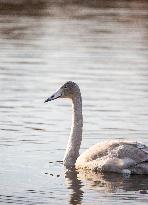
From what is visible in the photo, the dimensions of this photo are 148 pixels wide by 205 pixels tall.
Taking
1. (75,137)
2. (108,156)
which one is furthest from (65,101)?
(108,156)

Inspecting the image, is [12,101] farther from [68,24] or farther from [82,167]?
[68,24]

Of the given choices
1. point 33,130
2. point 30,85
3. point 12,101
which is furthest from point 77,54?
point 33,130

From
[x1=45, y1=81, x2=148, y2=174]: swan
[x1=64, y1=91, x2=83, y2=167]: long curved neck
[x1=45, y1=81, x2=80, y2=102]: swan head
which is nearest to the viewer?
[x1=45, y1=81, x2=148, y2=174]: swan

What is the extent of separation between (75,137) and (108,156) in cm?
116

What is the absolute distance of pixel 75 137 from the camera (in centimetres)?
1759

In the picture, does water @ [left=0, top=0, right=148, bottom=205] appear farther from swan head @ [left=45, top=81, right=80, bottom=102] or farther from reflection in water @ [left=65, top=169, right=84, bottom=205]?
swan head @ [left=45, top=81, right=80, bottom=102]

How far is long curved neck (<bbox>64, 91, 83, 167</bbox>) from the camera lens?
1731 cm

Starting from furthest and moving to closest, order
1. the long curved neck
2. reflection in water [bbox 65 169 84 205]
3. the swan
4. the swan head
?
the swan head, the long curved neck, the swan, reflection in water [bbox 65 169 84 205]

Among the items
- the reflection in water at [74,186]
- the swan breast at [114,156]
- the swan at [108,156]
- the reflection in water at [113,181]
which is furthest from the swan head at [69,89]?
the reflection in water at [113,181]

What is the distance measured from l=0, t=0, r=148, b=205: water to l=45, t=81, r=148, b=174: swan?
17 cm

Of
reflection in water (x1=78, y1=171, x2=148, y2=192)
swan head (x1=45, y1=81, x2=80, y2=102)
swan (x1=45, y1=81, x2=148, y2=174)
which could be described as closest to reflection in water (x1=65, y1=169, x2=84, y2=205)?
reflection in water (x1=78, y1=171, x2=148, y2=192)

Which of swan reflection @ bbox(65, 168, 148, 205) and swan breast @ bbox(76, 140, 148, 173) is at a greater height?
swan breast @ bbox(76, 140, 148, 173)

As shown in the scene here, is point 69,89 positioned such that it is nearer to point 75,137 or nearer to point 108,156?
point 75,137

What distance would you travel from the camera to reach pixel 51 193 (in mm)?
15023
